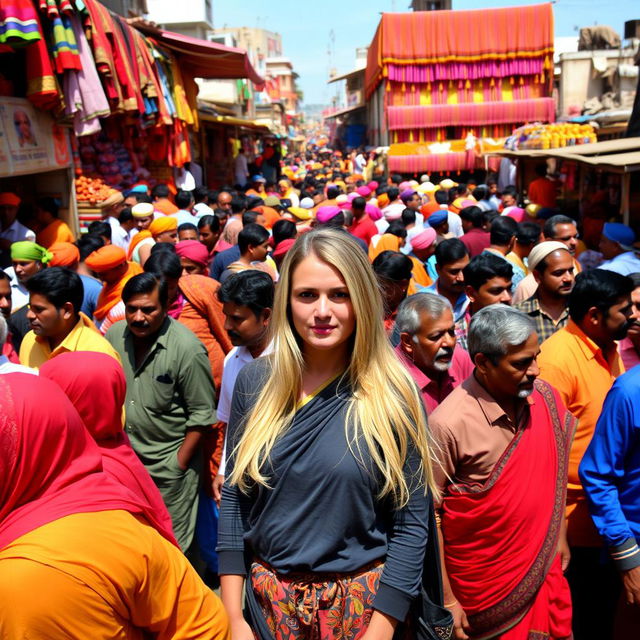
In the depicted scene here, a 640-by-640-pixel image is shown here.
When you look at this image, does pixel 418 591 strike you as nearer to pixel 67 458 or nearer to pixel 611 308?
pixel 67 458

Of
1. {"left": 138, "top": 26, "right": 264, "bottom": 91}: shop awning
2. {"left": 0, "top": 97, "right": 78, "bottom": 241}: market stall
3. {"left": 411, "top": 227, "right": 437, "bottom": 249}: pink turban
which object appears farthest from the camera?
{"left": 138, "top": 26, "right": 264, "bottom": 91}: shop awning

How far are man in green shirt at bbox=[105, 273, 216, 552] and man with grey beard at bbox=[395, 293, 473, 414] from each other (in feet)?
3.49

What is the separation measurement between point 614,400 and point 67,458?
6.29 feet

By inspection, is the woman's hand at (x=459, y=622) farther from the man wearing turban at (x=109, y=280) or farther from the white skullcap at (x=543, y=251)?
the man wearing turban at (x=109, y=280)

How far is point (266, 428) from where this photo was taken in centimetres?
187

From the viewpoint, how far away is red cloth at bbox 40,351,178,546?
87.4 inches

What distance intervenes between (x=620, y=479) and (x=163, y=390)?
2.10 m

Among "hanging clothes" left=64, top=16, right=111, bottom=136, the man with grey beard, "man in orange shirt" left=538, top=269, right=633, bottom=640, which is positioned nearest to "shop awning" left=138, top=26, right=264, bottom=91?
"hanging clothes" left=64, top=16, right=111, bottom=136

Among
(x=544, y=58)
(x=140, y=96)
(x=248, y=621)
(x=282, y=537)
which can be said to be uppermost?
(x=544, y=58)

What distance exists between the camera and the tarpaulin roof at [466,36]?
28.7m

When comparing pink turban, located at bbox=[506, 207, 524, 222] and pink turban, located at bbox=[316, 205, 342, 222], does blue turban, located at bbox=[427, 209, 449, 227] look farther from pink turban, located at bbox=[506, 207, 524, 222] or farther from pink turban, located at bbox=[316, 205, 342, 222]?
pink turban, located at bbox=[506, 207, 524, 222]

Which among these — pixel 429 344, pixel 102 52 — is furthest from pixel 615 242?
pixel 102 52

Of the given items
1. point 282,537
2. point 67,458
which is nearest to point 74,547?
point 67,458

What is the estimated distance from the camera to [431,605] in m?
1.87
